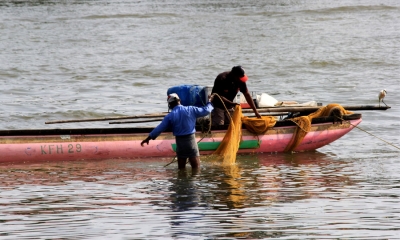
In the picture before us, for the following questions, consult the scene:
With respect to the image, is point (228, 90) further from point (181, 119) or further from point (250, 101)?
point (181, 119)

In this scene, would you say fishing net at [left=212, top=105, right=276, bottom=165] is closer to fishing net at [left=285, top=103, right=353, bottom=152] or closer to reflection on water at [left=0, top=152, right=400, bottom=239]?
reflection on water at [left=0, top=152, right=400, bottom=239]

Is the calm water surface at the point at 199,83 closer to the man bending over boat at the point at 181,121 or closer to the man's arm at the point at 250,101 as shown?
the man bending over boat at the point at 181,121

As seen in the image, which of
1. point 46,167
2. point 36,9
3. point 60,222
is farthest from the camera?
point 36,9

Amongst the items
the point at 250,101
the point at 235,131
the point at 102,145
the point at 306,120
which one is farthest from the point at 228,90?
the point at 102,145

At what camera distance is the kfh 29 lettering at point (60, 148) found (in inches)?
566

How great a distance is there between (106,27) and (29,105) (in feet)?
55.0

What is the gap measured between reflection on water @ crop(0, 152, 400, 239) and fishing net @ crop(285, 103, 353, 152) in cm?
53

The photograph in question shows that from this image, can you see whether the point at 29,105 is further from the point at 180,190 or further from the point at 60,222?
the point at 60,222

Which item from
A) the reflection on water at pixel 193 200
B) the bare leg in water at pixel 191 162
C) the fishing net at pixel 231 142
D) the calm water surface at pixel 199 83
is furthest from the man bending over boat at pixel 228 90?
the bare leg in water at pixel 191 162

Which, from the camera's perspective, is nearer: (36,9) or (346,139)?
(346,139)

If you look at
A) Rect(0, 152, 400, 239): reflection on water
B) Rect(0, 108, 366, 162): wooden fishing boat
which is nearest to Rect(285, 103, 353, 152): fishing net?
Rect(0, 108, 366, 162): wooden fishing boat

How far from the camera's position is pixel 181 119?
41.1ft

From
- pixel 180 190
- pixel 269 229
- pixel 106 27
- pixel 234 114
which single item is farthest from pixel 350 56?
pixel 269 229

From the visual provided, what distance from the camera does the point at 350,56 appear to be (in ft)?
105
